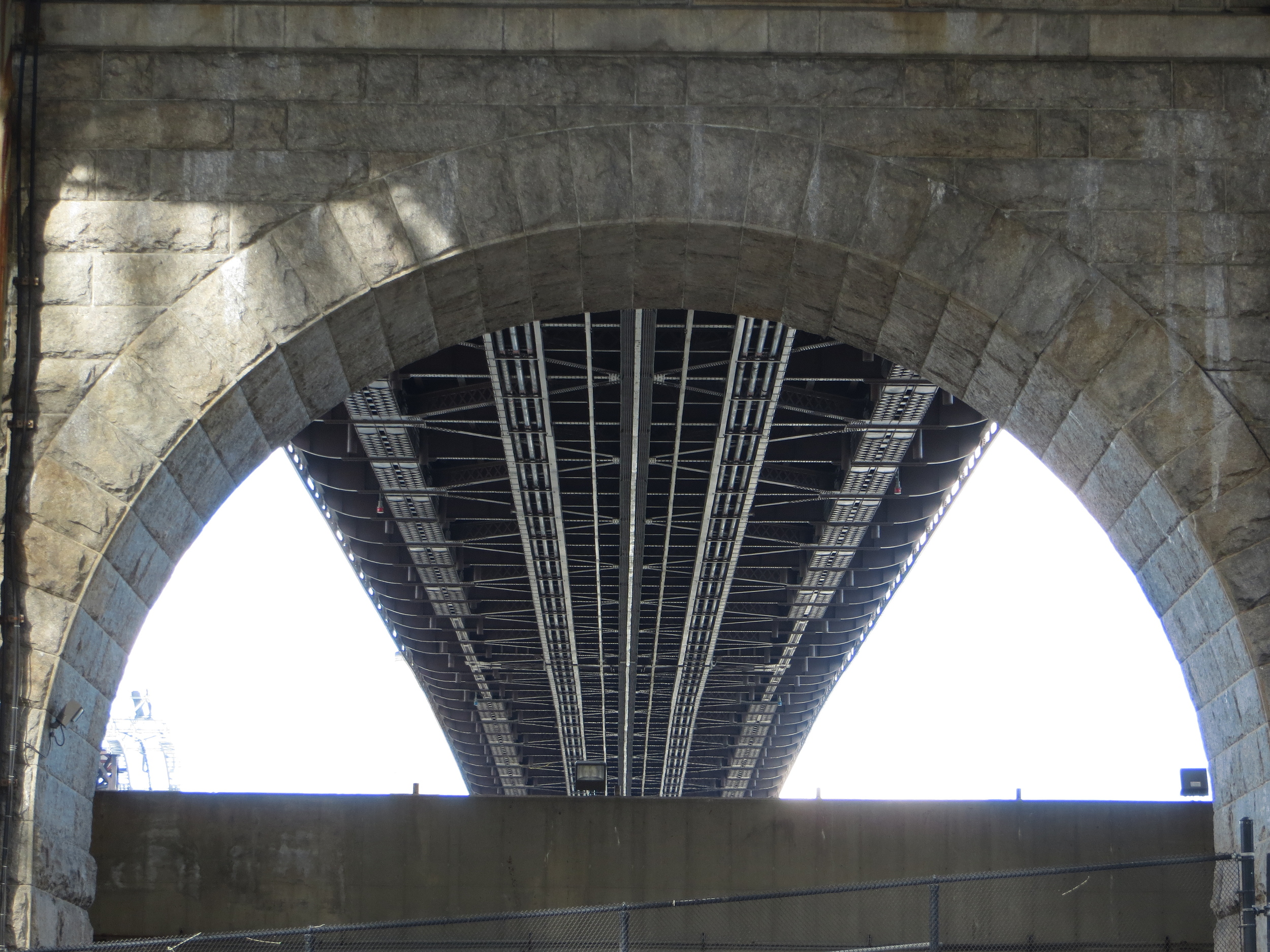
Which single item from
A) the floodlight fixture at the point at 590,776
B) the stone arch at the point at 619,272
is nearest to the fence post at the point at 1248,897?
the stone arch at the point at 619,272

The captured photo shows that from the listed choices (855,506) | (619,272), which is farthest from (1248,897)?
(855,506)

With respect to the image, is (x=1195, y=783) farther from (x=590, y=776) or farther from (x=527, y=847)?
(x=590, y=776)

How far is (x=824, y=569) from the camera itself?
34500 mm

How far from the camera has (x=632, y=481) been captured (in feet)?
89.5

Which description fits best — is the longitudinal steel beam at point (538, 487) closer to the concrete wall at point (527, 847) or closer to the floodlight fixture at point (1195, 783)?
the concrete wall at point (527, 847)

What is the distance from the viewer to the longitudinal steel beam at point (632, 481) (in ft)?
65.8

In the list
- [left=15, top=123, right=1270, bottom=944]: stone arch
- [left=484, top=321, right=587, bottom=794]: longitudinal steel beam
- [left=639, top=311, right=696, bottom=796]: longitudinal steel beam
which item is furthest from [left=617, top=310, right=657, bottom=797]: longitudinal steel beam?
[left=15, top=123, right=1270, bottom=944]: stone arch

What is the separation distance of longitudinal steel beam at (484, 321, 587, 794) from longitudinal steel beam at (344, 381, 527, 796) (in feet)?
5.51

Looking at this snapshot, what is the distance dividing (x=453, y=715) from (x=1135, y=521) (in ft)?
148

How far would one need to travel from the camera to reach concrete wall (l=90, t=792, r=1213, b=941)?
2025 cm

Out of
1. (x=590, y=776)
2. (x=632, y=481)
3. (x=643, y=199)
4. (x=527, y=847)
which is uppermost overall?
(x=632, y=481)

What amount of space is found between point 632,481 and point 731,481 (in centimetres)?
200

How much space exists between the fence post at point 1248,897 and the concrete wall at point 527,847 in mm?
11273

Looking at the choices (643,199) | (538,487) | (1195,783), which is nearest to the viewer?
(643,199)
